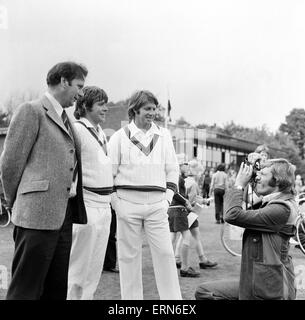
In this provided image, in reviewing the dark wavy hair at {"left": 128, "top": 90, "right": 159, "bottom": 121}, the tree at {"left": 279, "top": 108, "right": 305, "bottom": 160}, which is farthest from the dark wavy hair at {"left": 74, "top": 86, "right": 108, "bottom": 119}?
the tree at {"left": 279, "top": 108, "right": 305, "bottom": 160}

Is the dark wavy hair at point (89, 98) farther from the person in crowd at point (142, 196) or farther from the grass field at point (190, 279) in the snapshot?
the grass field at point (190, 279)

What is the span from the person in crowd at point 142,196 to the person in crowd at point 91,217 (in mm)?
141

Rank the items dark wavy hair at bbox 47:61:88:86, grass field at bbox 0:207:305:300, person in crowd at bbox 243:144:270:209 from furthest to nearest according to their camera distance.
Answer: grass field at bbox 0:207:305:300
person in crowd at bbox 243:144:270:209
dark wavy hair at bbox 47:61:88:86

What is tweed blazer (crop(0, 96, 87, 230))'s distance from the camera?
7.59ft

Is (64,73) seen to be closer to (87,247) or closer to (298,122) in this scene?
(87,247)

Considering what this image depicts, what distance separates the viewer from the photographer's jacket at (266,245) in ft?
9.03

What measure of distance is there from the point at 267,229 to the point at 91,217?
3.55 ft

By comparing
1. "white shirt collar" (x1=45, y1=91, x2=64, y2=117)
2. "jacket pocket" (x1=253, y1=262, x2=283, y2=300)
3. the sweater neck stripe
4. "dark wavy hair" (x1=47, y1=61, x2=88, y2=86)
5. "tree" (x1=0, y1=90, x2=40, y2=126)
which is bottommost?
"jacket pocket" (x1=253, y1=262, x2=283, y2=300)

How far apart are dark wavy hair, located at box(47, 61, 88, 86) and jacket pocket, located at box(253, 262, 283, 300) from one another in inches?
57.8

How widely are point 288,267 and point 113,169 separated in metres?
1.30

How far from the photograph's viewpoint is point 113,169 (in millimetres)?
3336

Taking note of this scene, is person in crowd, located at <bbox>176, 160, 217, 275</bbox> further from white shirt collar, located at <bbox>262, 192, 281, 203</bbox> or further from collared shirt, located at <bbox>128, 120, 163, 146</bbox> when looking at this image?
white shirt collar, located at <bbox>262, 192, 281, 203</bbox>

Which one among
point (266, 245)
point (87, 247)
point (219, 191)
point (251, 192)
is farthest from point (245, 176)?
point (219, 191)
